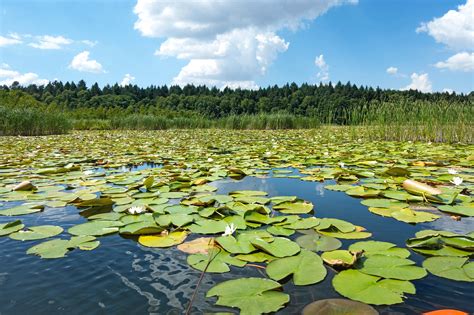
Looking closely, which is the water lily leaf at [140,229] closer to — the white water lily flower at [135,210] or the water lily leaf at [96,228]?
the water lily leaf at [96,228]

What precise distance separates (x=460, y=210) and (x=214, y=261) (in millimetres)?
1731

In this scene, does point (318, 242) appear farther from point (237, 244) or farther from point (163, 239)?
point (163, 239)

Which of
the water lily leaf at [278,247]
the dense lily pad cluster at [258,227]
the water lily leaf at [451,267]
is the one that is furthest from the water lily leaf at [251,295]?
the water lily leaf at [451,267]

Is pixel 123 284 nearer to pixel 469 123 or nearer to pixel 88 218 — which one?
pixel 88 218

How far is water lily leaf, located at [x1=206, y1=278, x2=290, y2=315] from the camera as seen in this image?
110 centimetres

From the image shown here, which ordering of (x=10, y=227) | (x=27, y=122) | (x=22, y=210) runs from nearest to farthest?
1. (x=10, y=227)
2. (x=22, y=210)
3. (x=27, y=122)

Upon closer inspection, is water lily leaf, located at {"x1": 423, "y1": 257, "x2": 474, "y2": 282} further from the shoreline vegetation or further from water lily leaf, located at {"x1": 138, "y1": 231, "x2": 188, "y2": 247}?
the shoreline vegetation

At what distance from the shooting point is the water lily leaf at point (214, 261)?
4.60ft

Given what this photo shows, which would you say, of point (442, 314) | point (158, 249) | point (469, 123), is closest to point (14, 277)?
point (158, 249)

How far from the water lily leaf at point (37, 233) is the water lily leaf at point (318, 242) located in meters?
1.37

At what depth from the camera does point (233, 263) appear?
146 cm

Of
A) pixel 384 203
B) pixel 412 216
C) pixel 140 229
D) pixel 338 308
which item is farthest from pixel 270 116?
pixel 338 308

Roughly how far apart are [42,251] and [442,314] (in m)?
1.69

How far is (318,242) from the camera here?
5.58 feet
